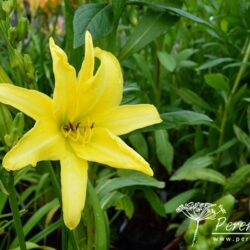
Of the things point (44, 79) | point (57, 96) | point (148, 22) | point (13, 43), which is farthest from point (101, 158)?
point (44, 79)

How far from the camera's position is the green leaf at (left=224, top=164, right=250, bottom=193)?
0.89 m

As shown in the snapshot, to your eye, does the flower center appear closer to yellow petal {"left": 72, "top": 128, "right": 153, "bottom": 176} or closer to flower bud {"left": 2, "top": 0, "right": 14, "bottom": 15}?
yellow petal {"left": 72, "top": 128, "right": 153, "bottom": 176}

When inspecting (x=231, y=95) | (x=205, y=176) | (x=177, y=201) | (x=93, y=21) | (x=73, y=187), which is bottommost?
(x=177, y=201)

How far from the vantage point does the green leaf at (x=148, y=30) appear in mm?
809

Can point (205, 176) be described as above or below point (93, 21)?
below

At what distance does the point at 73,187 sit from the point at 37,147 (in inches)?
2.4

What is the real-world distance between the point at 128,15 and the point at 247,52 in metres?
0.34

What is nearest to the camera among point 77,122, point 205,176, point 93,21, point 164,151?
point 77,122

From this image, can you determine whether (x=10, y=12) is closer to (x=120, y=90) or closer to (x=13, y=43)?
(x=13, y=43)

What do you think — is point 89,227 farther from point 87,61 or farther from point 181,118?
point 87,61

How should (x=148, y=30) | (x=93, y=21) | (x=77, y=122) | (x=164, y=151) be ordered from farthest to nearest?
(x=164, y=151) < (x=148, y=30) < (x=93, y=21) < (x=77, y=122)

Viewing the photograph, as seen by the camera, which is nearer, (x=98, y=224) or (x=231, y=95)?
(x=98, y=224)

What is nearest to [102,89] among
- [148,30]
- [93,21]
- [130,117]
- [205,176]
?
[130,117]

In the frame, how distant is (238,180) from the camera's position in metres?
0.90
